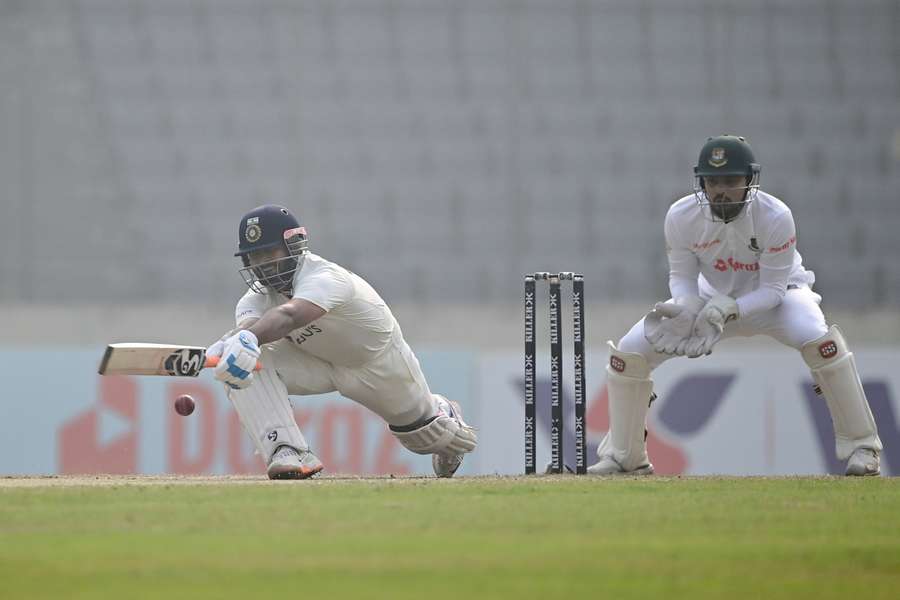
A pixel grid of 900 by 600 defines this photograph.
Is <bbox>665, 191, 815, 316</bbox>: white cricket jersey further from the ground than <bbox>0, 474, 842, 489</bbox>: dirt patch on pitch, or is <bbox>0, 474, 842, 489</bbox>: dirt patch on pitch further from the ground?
<bbox>665, 191, 815, 316</bbox>: white cricket jersey

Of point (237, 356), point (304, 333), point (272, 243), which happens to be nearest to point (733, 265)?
point (304, 333)

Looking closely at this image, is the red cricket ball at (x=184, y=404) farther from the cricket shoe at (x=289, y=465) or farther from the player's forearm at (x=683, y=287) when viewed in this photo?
the player's forearm at (x=683, y=287)

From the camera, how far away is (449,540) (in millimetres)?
4020

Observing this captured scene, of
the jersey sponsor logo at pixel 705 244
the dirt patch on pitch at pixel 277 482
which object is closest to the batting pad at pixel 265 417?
the dirt patch on pitch at pixel 277 482

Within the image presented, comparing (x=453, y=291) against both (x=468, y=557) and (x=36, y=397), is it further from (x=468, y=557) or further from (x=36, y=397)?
(x=468, y=557)

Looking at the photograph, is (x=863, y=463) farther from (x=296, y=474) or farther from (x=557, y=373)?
(x=296, y=474)

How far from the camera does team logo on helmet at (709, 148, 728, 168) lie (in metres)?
6.28

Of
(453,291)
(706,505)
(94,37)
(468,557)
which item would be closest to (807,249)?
(453,291)

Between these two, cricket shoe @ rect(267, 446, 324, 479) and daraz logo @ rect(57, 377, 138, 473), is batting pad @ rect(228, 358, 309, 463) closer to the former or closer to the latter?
cricket shoe @ rect(267, 446, 324, 479)

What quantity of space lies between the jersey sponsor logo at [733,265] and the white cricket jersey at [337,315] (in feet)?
4.51

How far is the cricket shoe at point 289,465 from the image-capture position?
6113mm

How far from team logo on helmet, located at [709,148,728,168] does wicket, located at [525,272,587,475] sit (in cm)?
74

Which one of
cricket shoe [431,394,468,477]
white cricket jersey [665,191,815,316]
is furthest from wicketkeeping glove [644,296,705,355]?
cricket shoe [431,394,468,477]

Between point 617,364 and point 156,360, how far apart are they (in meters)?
1.95
